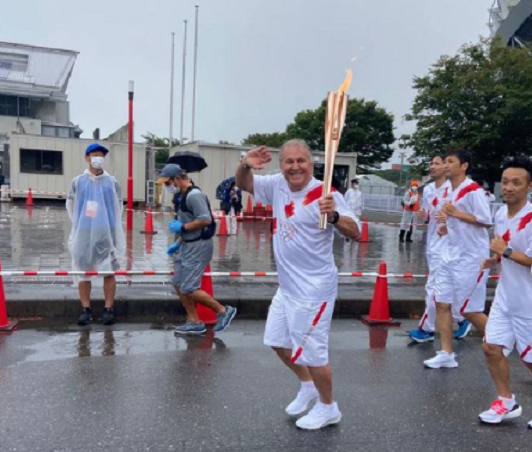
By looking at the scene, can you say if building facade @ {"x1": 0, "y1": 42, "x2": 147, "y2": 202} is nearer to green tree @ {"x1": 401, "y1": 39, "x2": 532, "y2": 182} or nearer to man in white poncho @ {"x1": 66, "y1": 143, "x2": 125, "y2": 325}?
green tree @ {"x1": 401, "y1": 39, "x2": 532, "y2": 182}

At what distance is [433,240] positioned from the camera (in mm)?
5328

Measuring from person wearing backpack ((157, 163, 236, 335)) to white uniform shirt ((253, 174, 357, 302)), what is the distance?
2057 mm

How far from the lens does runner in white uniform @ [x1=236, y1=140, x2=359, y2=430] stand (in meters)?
3.20

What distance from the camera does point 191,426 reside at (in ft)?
11.0

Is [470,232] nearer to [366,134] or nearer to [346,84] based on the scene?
[346,84]

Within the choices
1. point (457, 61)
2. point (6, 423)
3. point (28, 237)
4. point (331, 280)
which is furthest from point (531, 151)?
point (6, 423)

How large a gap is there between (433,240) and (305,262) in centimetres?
260

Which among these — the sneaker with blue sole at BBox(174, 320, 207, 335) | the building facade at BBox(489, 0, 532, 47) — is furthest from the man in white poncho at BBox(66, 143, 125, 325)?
the building facade at BBox(489, 0, 532, 47)

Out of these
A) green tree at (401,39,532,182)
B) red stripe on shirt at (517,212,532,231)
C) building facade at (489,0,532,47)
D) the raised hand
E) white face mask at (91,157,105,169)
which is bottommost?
red stripe on shirt at (517,212,532,231)

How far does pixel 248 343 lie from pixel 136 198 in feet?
69.3

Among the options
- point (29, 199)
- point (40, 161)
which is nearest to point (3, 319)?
point (29, 199)

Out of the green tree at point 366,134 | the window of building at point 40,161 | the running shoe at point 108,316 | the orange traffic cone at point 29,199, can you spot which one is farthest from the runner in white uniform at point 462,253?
the green tree at point 366,134

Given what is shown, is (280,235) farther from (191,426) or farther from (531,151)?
(531,151)

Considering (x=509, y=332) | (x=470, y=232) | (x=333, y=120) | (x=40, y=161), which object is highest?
(x=40, y=161)
